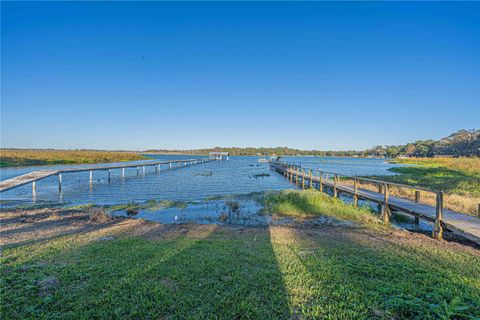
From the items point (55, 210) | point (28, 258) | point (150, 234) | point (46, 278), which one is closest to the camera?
point (46, 278)

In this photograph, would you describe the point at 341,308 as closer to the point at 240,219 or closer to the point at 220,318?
the point at 220,318

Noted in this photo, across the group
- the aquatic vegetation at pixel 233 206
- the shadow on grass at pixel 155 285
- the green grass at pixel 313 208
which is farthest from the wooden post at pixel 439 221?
the aquatic vegetation at pixel 233 206

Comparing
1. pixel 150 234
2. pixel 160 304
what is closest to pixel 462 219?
pixel 160 304

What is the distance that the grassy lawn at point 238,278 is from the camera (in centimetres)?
323

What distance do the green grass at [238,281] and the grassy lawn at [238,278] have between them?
17 millimetres

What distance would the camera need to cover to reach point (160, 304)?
337 centimetres

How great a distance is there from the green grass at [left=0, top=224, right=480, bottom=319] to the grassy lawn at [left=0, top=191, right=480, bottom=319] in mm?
17

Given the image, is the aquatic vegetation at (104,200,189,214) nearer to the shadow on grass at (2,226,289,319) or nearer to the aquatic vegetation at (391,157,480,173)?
the shadow on grass at (2,226,289,319)

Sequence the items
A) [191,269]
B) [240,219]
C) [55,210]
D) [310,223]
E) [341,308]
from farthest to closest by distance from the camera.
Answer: [55,210] < [240,219] < [310,223] < [191,269] < [341,308]

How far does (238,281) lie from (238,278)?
109 mm

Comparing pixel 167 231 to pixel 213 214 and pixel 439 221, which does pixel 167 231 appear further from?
pixel 439 221

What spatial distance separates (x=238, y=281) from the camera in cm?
413

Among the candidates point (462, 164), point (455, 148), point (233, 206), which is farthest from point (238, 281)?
point (455, 148)

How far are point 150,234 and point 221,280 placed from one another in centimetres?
476
